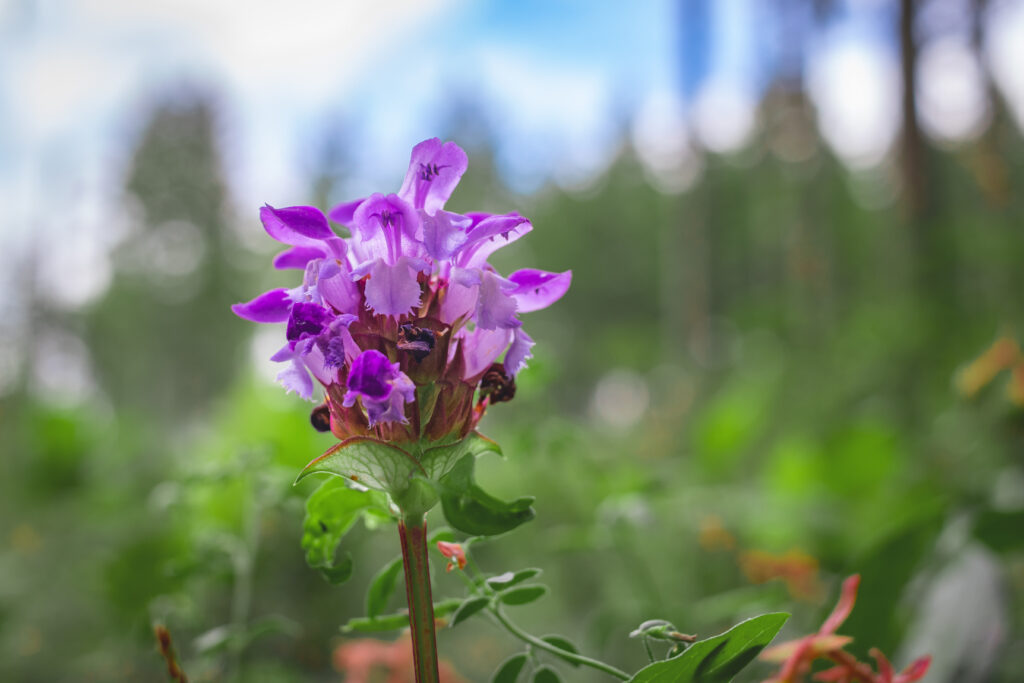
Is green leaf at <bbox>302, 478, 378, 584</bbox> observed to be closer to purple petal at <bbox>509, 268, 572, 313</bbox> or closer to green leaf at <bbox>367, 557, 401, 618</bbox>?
green leaf at <bbox>367, 557, 401, 618</bbox>

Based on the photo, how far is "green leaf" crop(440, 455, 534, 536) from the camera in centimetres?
40

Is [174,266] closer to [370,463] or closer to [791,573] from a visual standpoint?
[791,573]

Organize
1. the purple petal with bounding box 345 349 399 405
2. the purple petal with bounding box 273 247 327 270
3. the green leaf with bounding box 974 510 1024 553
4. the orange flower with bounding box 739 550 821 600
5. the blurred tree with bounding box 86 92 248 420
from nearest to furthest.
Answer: the purple petal with bounding box 345 349 399 405, the purple petal with bounding box 273 247 327 270, the green leaf with bounding box 974 510 1024 553, the orange flower with bounding box 739 550 821 600, the blurred tree with bounding box 86 92 248 420

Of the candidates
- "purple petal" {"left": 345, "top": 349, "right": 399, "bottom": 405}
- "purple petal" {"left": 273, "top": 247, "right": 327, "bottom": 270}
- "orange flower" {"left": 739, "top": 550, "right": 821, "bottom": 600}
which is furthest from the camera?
"orange flower" {"left": 739, "top": 550, "right": 821, "bottom": 600}

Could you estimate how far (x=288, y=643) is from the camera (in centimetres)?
166

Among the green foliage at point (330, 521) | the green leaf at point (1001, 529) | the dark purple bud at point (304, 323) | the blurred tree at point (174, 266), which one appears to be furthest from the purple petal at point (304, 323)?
the blurred tree at point (174, 266)

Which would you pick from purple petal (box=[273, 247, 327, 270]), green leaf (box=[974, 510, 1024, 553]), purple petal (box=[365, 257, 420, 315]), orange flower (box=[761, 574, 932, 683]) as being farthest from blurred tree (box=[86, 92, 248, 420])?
orange flower (box=[761, 574, 932, 683])

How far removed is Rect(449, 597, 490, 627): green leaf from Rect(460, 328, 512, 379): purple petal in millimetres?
141

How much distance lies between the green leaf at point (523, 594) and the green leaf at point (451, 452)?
0.11 meters

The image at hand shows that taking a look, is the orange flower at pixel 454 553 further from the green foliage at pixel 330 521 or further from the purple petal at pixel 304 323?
the purple petal at pixel 304 323

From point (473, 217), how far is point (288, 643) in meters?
1.48

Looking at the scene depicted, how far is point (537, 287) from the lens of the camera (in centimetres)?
47

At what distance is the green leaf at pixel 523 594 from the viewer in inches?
19.9

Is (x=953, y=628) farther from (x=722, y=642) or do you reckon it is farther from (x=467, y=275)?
(x=467, y=275)
